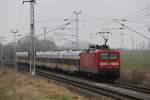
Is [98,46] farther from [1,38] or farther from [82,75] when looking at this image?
[1,38]

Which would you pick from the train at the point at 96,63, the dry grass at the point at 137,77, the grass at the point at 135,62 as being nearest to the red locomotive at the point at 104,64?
the train at the point at 96,63

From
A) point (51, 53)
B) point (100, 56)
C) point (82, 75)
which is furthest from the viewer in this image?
point (51, 53)

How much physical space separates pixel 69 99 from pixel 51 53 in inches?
1457

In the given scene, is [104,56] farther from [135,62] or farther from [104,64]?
[135,62]

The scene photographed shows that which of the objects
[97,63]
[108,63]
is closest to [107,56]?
[108,63]

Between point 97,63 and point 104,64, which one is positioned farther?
point 104,64

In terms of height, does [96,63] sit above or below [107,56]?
below

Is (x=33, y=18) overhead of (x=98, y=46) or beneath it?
overhead

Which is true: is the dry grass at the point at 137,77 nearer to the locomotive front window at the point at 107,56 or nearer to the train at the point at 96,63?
the train at the point at 96,63

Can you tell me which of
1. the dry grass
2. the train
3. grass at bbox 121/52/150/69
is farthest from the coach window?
grass at bbox 121/52/150/69

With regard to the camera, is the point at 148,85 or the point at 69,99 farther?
the point at 148,85

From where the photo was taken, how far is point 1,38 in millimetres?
115125

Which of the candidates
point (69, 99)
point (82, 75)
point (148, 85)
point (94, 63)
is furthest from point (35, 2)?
point (69, 99)

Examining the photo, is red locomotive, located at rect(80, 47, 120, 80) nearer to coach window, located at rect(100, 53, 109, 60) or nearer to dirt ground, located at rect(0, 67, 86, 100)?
coach window, located at rect(100, 53, 109, 60)
